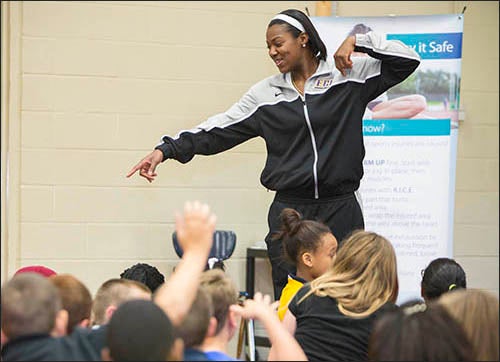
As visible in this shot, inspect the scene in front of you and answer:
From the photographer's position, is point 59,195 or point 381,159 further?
point 59,195

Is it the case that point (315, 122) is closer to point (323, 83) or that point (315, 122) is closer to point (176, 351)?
point (323, 83)

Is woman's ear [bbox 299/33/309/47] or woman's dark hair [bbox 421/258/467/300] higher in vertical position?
woman's ear [bbox 299/33/309/47]

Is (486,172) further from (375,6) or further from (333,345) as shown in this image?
(333,345)

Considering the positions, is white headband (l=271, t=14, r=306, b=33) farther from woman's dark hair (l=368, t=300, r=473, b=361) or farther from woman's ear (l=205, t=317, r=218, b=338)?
woman's dark hair (l=368, t=300, r=473, b=361)

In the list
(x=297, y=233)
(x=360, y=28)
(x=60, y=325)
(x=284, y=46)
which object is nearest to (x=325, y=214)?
(x=297, y=233)

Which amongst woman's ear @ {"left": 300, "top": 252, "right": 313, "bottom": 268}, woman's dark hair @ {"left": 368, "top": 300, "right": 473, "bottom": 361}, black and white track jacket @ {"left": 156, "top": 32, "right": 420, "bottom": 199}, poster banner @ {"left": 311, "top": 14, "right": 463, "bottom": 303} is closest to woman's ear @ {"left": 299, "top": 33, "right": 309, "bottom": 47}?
black and white track jacket @ {"left": 156, "top": 32, "right": 420, "bottom": 199}

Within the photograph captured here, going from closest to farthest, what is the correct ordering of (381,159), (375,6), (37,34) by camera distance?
(381,159), (37,34), (375,6)

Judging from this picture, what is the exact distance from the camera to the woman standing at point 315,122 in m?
3.03

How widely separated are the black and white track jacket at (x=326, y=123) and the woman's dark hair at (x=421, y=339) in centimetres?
131

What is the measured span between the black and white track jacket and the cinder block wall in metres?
1.91

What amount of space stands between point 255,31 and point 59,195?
161 centimetres

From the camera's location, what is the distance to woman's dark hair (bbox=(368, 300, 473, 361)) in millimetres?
1723

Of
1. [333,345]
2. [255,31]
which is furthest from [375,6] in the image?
[333,345]

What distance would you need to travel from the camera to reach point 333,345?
2309 millimetres
